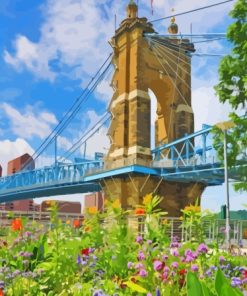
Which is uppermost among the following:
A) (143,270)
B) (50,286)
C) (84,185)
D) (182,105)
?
(182,105)

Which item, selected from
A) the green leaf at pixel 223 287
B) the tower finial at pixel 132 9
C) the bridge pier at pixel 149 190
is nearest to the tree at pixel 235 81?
the green leaf at pixel 223 287

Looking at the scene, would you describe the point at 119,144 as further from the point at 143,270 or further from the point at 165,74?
the point at 143,270

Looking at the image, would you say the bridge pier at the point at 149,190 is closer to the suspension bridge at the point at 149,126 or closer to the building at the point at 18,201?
the suspension bridge at the point at 149,126

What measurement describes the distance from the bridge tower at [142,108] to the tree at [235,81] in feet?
54.3

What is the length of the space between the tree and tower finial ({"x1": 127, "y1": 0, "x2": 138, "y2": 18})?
22.7 metres

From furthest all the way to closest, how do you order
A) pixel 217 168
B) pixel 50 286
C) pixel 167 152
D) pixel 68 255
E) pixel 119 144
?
1. pixel 167 152
2. pixel 119 144
3. pixel 217 168
4. pixel 68 255
5. pixel 50 286

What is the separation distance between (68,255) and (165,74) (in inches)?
1339

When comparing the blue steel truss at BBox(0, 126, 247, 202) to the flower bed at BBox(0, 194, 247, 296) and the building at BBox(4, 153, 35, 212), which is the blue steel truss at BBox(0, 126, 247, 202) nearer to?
the flower bed at BBox(0, 194, 247, 296)

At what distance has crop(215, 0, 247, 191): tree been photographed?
47.1ft

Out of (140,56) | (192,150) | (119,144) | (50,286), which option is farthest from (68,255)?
(192,150)

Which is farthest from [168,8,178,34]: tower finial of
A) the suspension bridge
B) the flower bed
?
the flower bed

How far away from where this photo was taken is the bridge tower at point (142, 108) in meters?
32.0

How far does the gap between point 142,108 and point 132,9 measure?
9.41 m

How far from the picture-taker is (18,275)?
3930mm
